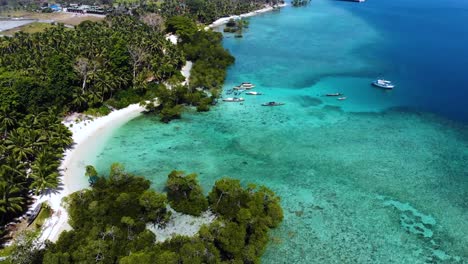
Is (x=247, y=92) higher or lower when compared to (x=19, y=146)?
lower

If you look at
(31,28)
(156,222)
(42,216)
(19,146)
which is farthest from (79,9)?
(156,222)

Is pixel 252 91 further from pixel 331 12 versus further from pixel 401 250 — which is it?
pixel 331 12

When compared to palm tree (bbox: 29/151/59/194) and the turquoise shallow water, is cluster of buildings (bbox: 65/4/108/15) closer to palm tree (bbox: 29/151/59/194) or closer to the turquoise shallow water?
the turquoise shallow water

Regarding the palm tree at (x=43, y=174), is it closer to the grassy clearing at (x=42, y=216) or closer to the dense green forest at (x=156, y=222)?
the grassy clearing at (x=42, y=216)

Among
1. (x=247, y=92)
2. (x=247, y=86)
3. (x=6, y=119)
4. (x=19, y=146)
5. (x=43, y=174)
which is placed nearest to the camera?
(x=43, y=174)

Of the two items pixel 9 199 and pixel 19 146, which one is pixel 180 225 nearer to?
pixel 9 199

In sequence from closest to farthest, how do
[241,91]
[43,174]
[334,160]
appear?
[43,174], [334,160], [241,91]

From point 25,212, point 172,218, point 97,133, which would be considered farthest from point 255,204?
point 97,133

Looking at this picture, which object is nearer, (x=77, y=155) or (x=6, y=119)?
(x=6, y=119)
